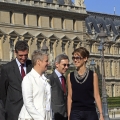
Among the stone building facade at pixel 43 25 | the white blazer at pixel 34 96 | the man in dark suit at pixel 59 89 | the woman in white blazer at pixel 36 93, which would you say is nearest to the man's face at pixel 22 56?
the woman in white blazer at pixel 36 93

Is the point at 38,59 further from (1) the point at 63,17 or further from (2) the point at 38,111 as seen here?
(1) the point at 63,17

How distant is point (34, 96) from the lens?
11266 millimetres

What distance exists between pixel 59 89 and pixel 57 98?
0.65ft

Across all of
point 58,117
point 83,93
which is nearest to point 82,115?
point 83,93

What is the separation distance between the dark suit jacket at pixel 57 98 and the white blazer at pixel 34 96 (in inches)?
81.3

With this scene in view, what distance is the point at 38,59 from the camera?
37.4ft

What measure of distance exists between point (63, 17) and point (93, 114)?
67583 mm

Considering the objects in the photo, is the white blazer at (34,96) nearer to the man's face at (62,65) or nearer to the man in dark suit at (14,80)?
the man in dark suit at (14,80)

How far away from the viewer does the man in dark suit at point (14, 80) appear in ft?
39.8

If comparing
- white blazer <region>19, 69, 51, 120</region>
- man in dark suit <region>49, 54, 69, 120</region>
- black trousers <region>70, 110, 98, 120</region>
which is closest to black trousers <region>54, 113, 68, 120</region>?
man in dark suit <region>49, 54, 69, 120</region>

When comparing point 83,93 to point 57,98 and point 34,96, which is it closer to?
point 34,96

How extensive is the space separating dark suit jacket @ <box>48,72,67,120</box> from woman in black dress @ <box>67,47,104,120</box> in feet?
4.72

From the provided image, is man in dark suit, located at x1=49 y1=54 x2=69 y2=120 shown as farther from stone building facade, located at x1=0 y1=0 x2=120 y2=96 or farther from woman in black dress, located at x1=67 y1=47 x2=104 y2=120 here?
stone building facade, located at x1=0 y1=0 x2=120 y2=96

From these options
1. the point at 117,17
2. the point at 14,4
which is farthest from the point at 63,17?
the point at 117,17
